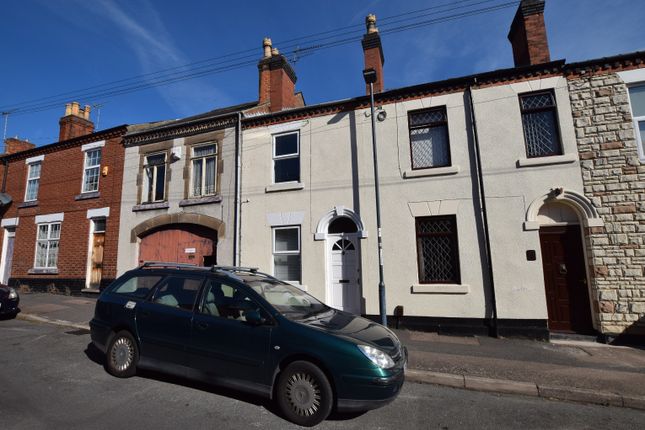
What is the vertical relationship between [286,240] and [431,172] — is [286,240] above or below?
below

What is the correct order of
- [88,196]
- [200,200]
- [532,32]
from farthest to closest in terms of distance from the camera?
[88,196] < [200,200] < [532,32]

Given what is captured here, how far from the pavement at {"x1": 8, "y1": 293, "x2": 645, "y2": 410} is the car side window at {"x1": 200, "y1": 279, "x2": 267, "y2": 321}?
2848 millimetres

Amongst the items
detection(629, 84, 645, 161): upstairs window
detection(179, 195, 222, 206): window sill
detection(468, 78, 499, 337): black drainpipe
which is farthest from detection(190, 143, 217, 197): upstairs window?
detection(629, 84, 645, 161): upstairs window

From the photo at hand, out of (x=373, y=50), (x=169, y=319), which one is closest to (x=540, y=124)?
(x=373, y=50)

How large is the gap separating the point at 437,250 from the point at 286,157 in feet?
17.2

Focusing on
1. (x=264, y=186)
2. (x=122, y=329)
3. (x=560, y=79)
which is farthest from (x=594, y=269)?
(x=122, y=329)

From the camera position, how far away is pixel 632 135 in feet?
26.0

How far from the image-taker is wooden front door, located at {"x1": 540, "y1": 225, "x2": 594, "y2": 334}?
802 cm

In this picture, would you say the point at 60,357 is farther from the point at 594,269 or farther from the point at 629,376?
the point at 594,269

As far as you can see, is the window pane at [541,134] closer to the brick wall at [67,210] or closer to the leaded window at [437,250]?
the leaded window at [437,250]

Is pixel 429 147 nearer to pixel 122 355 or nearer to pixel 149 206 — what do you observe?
pixel 122 355

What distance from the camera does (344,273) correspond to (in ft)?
32.0

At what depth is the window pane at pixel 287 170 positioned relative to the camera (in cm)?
1076

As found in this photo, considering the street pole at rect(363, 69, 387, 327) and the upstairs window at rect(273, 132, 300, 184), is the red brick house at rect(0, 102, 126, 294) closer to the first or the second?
the upstairs window at rect(273, 132, 300, 184)
